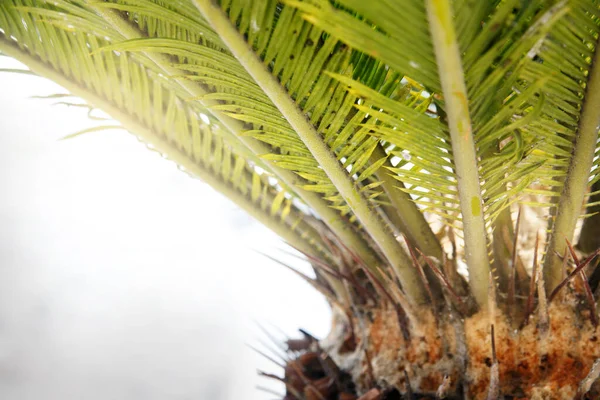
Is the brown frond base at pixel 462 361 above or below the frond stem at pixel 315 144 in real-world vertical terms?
below

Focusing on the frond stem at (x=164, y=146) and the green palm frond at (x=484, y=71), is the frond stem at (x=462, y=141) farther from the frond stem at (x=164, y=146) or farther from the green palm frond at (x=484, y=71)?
the frond stem at (x=164, y=146)

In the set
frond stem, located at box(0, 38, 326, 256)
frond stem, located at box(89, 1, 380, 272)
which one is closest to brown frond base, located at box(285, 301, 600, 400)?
frond stem, located at box(89, 1, 380, 272)

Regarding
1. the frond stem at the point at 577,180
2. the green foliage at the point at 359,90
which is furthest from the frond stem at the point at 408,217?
the frond stem at the point at 577,180

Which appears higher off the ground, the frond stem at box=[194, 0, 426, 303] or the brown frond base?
the frond stem at box=[194, 0, 426, 303]

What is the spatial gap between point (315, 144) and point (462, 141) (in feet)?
0.99

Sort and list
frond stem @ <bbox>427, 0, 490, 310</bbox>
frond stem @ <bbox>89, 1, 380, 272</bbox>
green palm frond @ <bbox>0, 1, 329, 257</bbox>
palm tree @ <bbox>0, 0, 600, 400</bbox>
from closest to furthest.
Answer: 1. frond stem @ <bbox>427, 0, 490, 310</bbox>
2. palm tree @ <bbox>0, 0, 600, 400</bbox>
3. frond stem @ <bbox>89, 1, 380, 272</bbox>
4. green palm frond @ <bbox>0, 1, 329, 257</bbox>

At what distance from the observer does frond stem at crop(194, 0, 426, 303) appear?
0.85m

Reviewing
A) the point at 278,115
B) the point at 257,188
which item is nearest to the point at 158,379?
the point at 257,188

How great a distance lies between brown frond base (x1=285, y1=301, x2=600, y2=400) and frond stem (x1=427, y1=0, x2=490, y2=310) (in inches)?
4.3

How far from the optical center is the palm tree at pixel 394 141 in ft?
2.59

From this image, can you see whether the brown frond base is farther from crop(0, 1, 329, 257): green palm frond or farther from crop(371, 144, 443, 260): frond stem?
crop(0, 1, 329, 257): green palm frond

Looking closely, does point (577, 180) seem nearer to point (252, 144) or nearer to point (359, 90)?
point (359, 90)

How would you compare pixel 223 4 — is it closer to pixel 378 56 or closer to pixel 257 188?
pixel 378 56

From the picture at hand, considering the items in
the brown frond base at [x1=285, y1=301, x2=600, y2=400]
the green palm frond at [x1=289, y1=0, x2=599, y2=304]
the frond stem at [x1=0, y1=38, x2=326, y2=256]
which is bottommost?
the brown frond base at [x1=285, y1=301, x2=600, y2=400]
